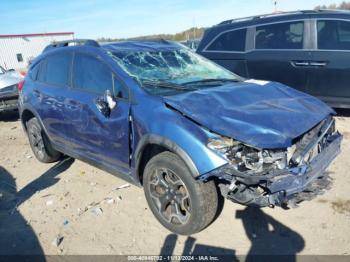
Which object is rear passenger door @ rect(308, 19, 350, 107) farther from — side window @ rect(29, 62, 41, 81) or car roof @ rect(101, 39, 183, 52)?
side window @ rect(29, 62, 41, 81)

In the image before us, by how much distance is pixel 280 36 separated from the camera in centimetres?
681

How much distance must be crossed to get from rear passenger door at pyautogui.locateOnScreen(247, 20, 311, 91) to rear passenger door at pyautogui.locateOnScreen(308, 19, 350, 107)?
0.18 m

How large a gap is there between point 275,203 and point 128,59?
2.29m

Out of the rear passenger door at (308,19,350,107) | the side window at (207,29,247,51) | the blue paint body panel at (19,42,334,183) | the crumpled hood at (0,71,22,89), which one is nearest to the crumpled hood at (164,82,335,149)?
the blue paint body panel at (19,42,334,183)

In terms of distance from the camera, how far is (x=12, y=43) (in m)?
42.2

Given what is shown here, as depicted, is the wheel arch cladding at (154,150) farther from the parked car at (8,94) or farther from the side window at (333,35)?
the parked car at (8,94)

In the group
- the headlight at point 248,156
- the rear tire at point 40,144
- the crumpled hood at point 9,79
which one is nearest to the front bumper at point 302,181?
the headlight at point 248,156

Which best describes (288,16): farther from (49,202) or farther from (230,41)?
(49,202)

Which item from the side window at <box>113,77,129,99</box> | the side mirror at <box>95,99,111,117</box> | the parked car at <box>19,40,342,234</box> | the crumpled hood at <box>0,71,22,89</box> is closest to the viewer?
the parked car at <box>19,40,342,234</box>

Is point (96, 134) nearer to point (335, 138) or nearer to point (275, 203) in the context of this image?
point (275, 203)

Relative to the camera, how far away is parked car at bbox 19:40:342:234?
122 inches

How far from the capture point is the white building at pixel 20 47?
41.4 meters

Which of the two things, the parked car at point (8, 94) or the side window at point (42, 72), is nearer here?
the side window at point (42, 72)

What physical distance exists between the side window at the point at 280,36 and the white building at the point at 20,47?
37.9m
